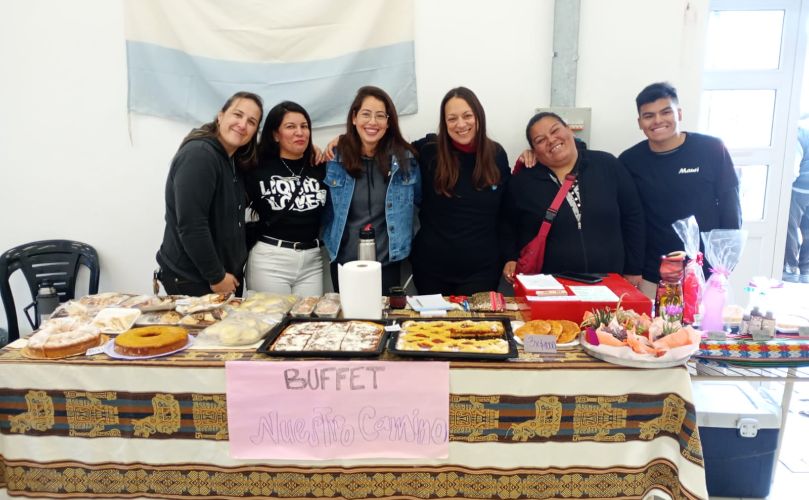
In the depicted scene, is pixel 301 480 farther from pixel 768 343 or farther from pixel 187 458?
pixel 768 343

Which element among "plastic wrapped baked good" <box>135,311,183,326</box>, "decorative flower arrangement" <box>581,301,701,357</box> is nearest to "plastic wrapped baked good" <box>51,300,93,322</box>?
"plastic wrapped baked good" <box>135,311,183,326</box>

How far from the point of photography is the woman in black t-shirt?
238cm

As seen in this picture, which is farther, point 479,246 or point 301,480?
point 479,246

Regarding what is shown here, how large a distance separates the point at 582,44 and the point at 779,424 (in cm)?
199

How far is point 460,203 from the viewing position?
7.93ft

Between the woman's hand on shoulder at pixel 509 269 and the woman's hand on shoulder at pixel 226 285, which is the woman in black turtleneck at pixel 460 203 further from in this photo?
the woman's hand on shoulder at pixel 226 285

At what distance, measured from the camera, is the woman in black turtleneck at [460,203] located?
2348 millimetres

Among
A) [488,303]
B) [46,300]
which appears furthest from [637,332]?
[46,300]

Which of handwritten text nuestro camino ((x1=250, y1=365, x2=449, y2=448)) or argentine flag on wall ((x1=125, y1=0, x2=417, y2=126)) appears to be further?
argentine flag on wall ((x1=125, y1=0, x2=417, y2=126))

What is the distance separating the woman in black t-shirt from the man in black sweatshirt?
157 cm

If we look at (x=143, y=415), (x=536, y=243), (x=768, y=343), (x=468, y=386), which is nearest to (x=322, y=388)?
(x=468, y=386)

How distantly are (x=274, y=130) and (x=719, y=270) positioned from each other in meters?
1.91

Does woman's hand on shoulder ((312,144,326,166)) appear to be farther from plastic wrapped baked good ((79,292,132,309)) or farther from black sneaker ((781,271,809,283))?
black sneaker ((781,271,809,283))

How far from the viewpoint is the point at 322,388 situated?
1.50m
